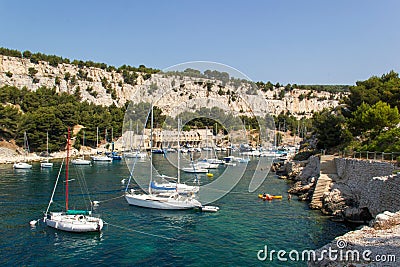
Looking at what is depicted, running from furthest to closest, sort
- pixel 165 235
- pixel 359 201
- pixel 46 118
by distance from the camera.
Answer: pixel 46 118 → pixel 359 201 → pixel 165 235

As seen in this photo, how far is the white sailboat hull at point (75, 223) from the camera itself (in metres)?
14.5

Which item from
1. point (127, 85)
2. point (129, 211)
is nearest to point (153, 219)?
point (129, 211)

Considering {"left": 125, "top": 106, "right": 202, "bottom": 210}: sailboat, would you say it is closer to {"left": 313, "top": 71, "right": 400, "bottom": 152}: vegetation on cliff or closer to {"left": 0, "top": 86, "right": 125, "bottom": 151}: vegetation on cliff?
{"left": 313, "top": 71, "right": 400, "bottom": 152}: vegetation on cliff

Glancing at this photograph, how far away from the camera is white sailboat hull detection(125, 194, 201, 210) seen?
18.4 m

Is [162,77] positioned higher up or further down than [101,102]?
further down

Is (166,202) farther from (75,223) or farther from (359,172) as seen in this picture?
(359,172)

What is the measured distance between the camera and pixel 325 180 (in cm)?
2067

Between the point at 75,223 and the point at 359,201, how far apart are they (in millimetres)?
13396

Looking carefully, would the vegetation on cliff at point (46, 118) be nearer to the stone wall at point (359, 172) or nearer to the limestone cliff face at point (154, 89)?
the limestone cliff face at point (154, 89)

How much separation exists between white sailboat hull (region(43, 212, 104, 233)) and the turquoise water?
251 mm

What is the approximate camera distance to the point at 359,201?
16594 millimetres

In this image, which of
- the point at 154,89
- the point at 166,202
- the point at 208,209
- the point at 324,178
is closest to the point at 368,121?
the point at 324,178

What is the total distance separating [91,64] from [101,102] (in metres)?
15.2

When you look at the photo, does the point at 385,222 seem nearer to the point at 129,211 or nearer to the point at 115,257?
the point at 115,257
